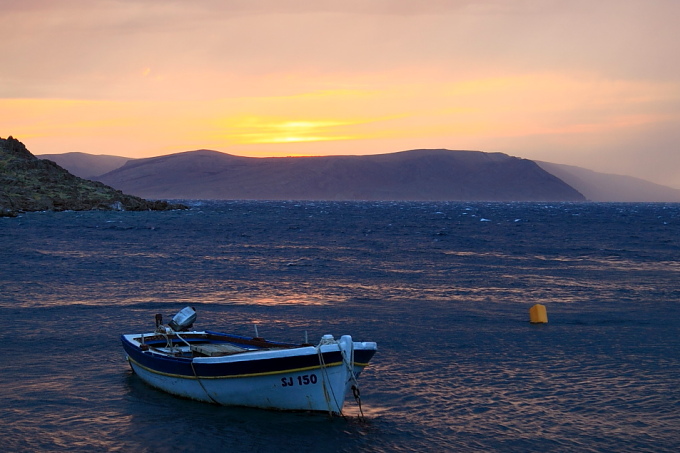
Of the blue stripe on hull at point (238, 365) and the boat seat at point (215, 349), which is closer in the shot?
the blue stripe on hull at point (238, 365)

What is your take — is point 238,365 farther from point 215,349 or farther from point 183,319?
point 183,319

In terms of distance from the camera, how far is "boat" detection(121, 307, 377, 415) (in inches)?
443

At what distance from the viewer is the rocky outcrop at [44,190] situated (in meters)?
99.8

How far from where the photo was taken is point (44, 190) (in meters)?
107

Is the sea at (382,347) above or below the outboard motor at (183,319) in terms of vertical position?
below

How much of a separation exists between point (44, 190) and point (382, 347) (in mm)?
101601

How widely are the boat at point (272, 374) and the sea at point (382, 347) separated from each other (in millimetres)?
266

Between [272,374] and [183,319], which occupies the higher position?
[183,319]

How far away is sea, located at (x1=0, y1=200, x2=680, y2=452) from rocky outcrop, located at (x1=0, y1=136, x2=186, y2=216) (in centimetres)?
6641

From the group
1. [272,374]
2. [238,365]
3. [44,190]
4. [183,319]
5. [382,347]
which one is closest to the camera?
[272,374]

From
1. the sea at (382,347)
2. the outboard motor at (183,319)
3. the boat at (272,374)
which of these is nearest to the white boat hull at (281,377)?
the boat at (272,374)

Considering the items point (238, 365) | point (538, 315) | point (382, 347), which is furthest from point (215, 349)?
point (538, 315)

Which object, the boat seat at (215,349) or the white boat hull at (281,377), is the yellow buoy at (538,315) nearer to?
the boat seat at (215,349)

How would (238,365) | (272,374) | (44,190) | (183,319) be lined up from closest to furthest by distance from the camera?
(272,374)
(238,365)
(183,319)
(44,190)
